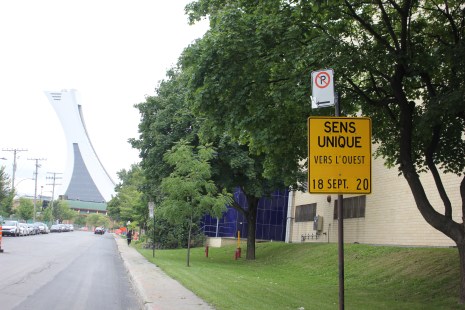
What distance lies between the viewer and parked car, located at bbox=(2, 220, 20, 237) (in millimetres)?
50844

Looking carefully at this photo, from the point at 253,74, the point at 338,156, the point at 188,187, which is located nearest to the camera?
the point at 338,156

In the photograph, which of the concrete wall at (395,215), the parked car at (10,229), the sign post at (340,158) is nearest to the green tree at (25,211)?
the parked car at (10,229)

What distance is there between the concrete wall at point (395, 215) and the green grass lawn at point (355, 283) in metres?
1.88

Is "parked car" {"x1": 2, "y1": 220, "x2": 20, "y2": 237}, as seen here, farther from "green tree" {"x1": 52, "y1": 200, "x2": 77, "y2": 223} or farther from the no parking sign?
"green tree" {"x1": 52, "y1": 200, "x2": 77, "y2": 223}

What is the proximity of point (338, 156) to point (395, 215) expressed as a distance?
1678 cm

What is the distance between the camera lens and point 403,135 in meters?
11.4

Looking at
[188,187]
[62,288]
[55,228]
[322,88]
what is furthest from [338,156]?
[55,228]

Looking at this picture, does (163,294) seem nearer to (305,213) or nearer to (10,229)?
(305,213)

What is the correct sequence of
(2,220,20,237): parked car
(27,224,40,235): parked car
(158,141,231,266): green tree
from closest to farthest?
(158,141,231,266): green tree, (2,220,20,237): parked car, (27,224,40,235): parked car

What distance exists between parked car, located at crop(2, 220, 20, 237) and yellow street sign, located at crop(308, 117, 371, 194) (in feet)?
166

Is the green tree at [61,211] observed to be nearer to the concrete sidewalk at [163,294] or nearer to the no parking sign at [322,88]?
the concrete sidewalk at [163,294]

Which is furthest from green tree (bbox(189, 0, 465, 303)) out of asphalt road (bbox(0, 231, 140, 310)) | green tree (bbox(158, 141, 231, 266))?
green tree (bbox(158, 141, 231, 266))

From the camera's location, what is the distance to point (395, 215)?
868 inches

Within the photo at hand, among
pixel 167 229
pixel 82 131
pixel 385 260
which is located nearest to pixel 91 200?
pixel 82 131
